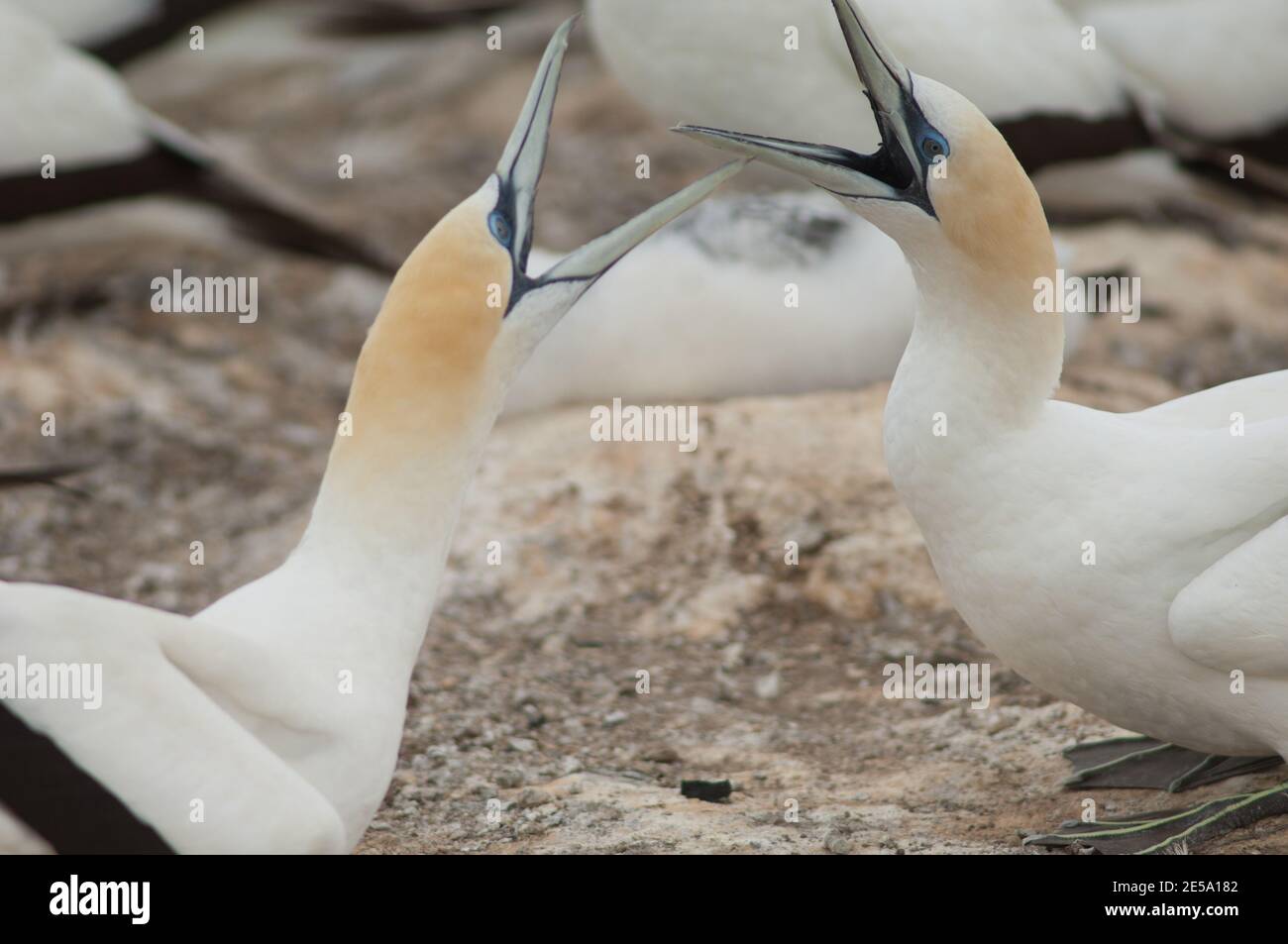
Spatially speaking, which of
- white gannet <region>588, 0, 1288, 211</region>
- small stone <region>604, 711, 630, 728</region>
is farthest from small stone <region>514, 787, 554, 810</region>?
white gannet <region>588, 0, 1288, 211</region>

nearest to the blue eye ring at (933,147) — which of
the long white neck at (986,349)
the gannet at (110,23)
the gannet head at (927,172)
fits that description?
the gannet head at (927,172)

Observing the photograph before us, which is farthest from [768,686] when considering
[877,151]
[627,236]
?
[877,151]

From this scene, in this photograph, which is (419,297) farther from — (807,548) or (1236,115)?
(1236,115)

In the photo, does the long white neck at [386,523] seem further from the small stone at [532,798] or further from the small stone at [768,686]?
the small stone at [768,686]

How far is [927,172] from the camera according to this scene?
12.2 ft

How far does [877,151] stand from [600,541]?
7.38 ft

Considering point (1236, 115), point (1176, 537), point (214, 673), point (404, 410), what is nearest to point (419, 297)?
point (404, 410)

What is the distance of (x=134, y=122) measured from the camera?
286 inches

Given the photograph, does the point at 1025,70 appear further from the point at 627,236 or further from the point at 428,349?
the point at 428,349

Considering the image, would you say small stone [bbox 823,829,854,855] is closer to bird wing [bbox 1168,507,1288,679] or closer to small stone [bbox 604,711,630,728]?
bird wing [bbox 1168,507,1288,679]

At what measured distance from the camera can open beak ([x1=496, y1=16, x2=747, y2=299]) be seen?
3699mm

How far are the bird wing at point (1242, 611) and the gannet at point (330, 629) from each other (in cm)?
132

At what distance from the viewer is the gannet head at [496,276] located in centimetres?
347

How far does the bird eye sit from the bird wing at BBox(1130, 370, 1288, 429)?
4.92 ft
